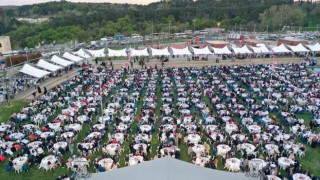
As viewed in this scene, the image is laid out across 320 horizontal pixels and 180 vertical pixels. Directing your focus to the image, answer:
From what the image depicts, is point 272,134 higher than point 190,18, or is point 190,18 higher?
point 190,18

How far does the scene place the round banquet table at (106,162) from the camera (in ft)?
51.0

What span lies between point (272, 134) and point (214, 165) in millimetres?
5591

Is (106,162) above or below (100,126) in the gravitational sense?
below

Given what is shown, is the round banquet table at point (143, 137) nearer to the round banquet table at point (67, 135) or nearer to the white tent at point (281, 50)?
the round banquet table at point (67, 135)

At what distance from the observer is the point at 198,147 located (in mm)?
17219

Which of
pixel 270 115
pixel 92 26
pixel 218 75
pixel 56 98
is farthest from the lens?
pixel 92 26

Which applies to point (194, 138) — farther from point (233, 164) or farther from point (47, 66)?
point (47, 66)

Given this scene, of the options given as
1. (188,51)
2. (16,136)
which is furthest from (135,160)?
(188,51)

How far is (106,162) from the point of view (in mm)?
15781

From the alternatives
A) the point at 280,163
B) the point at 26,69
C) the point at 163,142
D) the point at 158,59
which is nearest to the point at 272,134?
the point at 280,163

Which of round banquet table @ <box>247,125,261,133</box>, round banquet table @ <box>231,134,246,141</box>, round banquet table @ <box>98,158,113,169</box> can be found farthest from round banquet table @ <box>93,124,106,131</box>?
round banquet table @ <box>247,125,261,133</box>

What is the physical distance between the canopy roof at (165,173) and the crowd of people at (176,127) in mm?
1403

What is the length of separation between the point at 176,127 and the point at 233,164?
562 centimetres

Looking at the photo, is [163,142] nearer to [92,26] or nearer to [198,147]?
[198,147]
